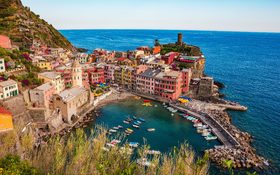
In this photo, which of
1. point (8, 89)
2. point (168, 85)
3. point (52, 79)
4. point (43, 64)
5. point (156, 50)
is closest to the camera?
point (8, 89)

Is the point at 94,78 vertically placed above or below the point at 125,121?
above

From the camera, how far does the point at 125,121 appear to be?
55594 millimetres

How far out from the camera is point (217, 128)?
5097 cm

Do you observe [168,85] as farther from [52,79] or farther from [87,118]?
[52,79]

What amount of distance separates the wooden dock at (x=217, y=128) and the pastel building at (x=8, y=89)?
42.5m

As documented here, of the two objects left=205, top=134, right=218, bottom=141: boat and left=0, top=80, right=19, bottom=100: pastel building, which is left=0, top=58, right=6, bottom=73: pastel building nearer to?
left=0, top=80, right=19, bottom=100: pastel building

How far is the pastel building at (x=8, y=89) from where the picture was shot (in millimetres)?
44375

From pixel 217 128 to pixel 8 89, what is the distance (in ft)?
156

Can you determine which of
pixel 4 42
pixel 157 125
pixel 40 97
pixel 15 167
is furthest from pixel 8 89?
pixel 157 125

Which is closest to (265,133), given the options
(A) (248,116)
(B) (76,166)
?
Answer: (A) (248,116)

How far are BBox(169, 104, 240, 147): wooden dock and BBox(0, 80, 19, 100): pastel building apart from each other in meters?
42.5

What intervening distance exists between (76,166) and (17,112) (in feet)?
87.9

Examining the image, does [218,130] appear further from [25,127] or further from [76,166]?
[25,127]

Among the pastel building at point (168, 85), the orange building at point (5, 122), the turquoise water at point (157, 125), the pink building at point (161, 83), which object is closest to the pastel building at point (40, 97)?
the orange building at point (5, 122)
